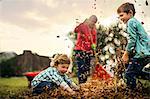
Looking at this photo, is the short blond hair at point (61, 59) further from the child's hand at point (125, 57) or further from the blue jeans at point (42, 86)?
the child's hand at point (125, 57)

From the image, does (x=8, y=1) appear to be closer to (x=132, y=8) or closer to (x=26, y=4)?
(x=26, y=4)

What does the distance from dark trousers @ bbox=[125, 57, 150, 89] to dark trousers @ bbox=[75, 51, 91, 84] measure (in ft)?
1.08

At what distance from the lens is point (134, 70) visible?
8.08 meters

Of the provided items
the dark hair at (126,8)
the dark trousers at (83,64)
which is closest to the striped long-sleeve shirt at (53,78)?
the dark trousers at (83,64)

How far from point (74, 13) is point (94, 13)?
170 mm

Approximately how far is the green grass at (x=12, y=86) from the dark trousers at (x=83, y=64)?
45cm

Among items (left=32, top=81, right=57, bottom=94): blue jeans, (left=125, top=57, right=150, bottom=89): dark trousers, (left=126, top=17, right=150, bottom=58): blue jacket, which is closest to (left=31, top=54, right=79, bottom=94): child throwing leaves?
(left=32, top=81, right=57, bottom=94): blue jeans

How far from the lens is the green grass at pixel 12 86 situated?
8.16 m

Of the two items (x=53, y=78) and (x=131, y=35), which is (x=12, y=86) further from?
(x=131, y=35)

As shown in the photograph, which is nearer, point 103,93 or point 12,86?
point 103,93

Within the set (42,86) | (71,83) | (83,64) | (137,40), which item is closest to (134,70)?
(137,40)

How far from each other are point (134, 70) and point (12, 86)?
1016 mm

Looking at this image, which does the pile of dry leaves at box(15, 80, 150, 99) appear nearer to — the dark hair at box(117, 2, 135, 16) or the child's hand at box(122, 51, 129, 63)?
the child's hand at box(122, 51, 129, 63)

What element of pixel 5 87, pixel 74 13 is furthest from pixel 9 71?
pixel 74 13
